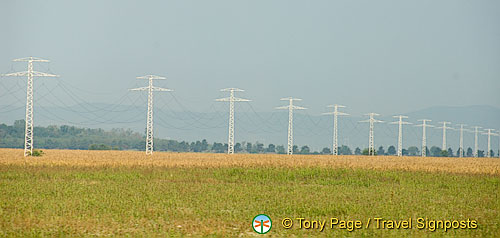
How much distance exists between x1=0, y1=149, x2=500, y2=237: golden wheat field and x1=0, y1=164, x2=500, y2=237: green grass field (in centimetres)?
4

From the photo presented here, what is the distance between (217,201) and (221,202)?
1.19ft

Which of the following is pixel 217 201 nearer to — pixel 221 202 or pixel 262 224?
pixel 221 202

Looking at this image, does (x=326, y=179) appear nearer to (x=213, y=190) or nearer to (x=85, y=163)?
(x=213, y=190)

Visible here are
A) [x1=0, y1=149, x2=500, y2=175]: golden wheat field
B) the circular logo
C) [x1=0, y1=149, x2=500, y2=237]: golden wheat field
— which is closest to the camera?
the circular logo

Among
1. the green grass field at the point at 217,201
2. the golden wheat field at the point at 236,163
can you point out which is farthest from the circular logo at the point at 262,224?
the golden wheat field at the point at 236,163

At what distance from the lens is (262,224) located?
20.8 m

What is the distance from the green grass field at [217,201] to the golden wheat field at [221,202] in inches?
1.6

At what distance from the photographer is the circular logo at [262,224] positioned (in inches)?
806

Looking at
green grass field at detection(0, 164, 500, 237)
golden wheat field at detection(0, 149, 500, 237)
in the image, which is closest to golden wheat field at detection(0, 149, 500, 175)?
golden wheat field at detection(0, 149, 500, 237)

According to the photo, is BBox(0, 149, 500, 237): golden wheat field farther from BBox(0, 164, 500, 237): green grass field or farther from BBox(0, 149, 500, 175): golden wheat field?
BBox(0, 149, 500, 175): golden wheat field

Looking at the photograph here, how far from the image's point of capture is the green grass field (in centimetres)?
2084

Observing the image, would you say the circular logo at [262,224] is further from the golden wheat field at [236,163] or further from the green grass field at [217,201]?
the golden wheat field at [236,163]

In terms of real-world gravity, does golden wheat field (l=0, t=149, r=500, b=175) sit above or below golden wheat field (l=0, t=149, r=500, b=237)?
above

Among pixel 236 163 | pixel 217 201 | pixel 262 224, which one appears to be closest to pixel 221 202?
pixel 217 201
